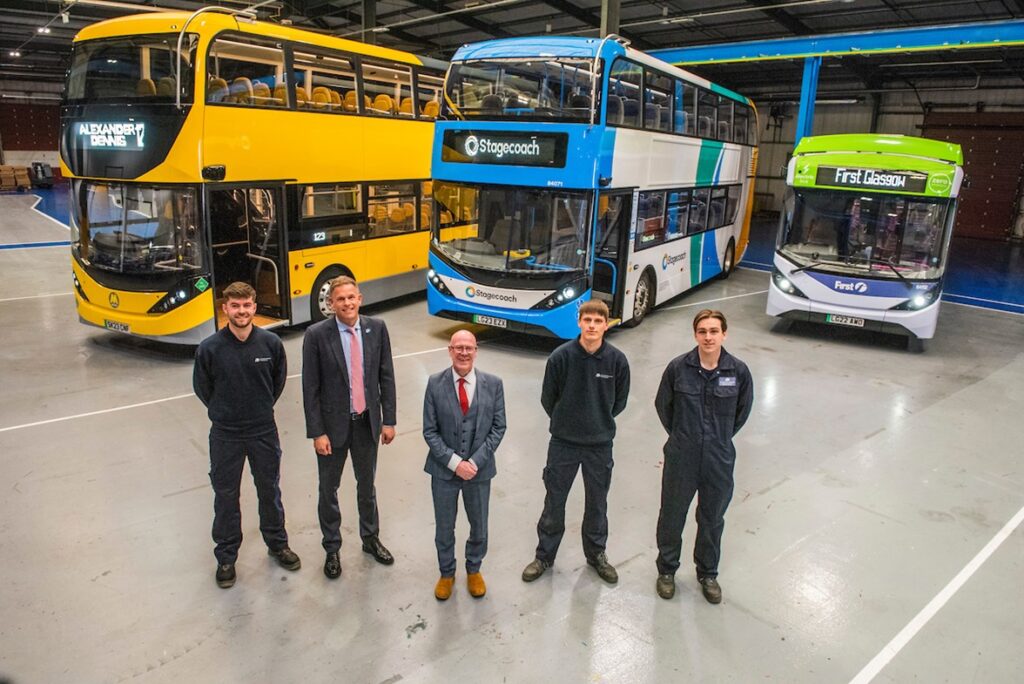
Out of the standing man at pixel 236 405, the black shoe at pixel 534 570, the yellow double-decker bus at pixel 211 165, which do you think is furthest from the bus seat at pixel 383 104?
the black shoe at pixel 534 570

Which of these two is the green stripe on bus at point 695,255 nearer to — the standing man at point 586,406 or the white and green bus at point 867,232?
the white and green bus at point 867,232

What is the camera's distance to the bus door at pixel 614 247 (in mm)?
9375

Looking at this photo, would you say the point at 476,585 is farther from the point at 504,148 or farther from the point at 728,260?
the point at 728,260

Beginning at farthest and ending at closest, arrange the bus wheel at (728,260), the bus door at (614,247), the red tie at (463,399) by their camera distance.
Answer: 1. the bus wheel at (728,260)
2. the bus door at (614,247)
3. the red tie at (463,399)

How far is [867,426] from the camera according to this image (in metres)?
7.05

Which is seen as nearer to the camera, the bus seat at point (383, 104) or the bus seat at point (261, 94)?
the bus seat at point (261, 94)

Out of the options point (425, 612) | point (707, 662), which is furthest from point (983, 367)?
point (425, 612)

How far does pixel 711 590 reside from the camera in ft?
13.5

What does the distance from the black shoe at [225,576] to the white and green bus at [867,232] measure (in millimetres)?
8631

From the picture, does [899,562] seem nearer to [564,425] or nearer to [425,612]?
[564,425]

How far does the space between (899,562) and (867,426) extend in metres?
2.70

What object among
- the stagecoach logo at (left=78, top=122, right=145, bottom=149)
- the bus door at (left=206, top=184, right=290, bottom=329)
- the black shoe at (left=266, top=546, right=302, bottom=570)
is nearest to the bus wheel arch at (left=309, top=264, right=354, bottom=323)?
the bus door at (left=206, top=184, right=290, bottom=329)

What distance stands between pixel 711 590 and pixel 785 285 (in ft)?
23.4

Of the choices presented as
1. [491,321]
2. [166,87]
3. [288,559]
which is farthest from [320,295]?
[288,559]
